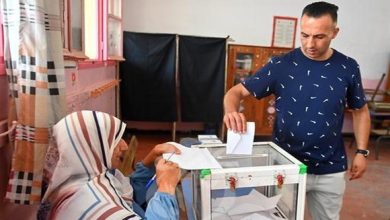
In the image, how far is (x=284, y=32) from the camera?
4551mm

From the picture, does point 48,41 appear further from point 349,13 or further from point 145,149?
point 349,13

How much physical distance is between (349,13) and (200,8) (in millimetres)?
2217

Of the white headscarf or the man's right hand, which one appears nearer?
the white headscarf

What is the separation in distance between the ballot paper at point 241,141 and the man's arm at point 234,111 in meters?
0.02

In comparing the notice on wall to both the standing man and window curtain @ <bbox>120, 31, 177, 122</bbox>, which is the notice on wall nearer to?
window curtain @ <bbox>120, 31, 177, 122</bbox>

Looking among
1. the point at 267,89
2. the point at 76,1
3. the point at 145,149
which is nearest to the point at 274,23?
the point at 145,149

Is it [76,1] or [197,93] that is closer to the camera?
[76,1]

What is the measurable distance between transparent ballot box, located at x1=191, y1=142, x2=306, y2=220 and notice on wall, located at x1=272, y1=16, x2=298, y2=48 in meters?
3.66

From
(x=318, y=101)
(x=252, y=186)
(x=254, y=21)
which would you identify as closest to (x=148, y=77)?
(x=254, y=21)

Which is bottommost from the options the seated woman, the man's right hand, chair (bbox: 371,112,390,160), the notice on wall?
chair (bbox: 371,112,390,160)

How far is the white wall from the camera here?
4316 mm

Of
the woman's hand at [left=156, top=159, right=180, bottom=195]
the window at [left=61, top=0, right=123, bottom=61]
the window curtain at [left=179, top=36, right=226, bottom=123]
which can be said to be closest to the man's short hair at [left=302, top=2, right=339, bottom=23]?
the woman's hand at [left=156, top=159, right=180, bottom=195]

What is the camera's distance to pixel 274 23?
4.51 meters

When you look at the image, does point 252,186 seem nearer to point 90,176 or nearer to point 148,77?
point 90,176
